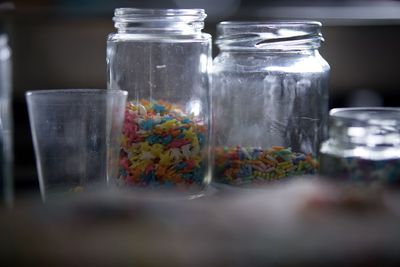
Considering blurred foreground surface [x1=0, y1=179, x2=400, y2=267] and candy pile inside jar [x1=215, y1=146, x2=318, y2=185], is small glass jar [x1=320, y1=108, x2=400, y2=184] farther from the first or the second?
blurred foreground surface [x1=0, y1=179, x2=400, y2=267]

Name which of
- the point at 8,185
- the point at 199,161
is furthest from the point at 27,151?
the point at 199,161

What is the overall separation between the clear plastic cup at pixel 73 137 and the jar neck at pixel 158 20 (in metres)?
0.11

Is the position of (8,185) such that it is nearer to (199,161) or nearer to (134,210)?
(199,161)

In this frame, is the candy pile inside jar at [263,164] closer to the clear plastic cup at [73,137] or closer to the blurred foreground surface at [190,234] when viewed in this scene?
the clear plastic cup at [73,137]

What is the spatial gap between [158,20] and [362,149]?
0.86ft

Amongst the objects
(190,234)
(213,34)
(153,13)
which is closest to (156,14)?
(153,13)

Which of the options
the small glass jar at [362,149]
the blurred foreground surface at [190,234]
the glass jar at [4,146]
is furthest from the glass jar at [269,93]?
the blurred foreground surface at [190,234]

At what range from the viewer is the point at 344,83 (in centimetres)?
197

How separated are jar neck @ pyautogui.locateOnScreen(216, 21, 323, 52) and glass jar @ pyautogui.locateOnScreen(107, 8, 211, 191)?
0.03m

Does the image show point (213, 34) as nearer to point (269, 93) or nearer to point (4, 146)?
point (4, 146)

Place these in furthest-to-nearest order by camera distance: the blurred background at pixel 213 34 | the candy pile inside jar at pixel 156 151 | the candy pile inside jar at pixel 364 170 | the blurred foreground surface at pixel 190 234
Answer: the blurred background at pixel 213 34
the candy pile inside jar at pixel 156 151
the candy pile inside jar at pixel 364 170
the blurred foreground surface at pixel 190 234

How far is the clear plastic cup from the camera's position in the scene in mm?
651

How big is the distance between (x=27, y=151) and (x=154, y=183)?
0.89 meters

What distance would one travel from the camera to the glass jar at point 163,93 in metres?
0.72
